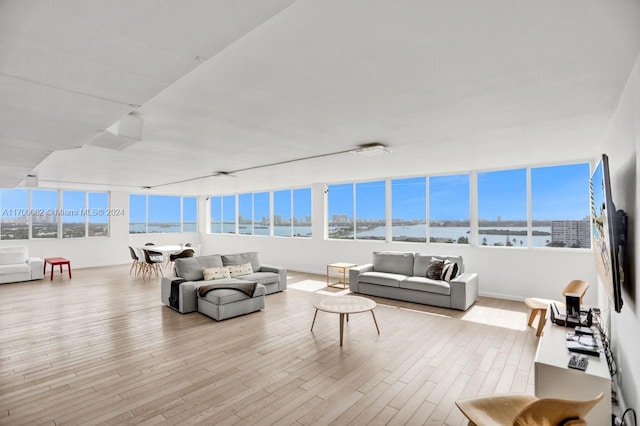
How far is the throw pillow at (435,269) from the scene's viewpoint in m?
5.98

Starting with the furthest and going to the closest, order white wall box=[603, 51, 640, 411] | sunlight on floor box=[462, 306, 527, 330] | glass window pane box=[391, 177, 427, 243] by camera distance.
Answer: glass window pane box=[391, 177, 427, 243] → sunlight on floor box=[462, 306, 527, 330] → white wall box=[603, 51, 640, 411]

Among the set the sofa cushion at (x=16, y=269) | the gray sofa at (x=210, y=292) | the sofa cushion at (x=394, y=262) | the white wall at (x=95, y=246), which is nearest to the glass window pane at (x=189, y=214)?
the white wall at (x=95, y=246)

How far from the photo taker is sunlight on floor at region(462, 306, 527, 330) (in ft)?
15.8

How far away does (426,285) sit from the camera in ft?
19.1

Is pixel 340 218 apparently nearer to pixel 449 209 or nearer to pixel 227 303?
pixel 449 209

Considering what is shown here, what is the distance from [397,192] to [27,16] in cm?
746

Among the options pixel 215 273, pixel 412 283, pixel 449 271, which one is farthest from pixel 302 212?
pixel 449 271

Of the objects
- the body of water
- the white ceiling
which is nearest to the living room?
the white ceiling

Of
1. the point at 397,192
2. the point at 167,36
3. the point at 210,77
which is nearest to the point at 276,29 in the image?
the point at 167,36

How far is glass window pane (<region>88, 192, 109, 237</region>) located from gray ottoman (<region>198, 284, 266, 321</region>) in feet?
25.3

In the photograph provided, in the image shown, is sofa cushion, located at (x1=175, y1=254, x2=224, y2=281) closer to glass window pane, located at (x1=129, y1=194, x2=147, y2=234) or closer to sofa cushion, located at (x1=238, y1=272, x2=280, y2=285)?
sofa cushion, located at (x1=238, y1=272, x2=280, y2=285)

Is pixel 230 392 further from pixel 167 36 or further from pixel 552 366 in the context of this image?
pixel 167 36

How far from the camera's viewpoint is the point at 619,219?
2.33 m

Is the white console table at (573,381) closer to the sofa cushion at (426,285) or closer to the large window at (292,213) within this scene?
the sofa cushion at (426,285)
